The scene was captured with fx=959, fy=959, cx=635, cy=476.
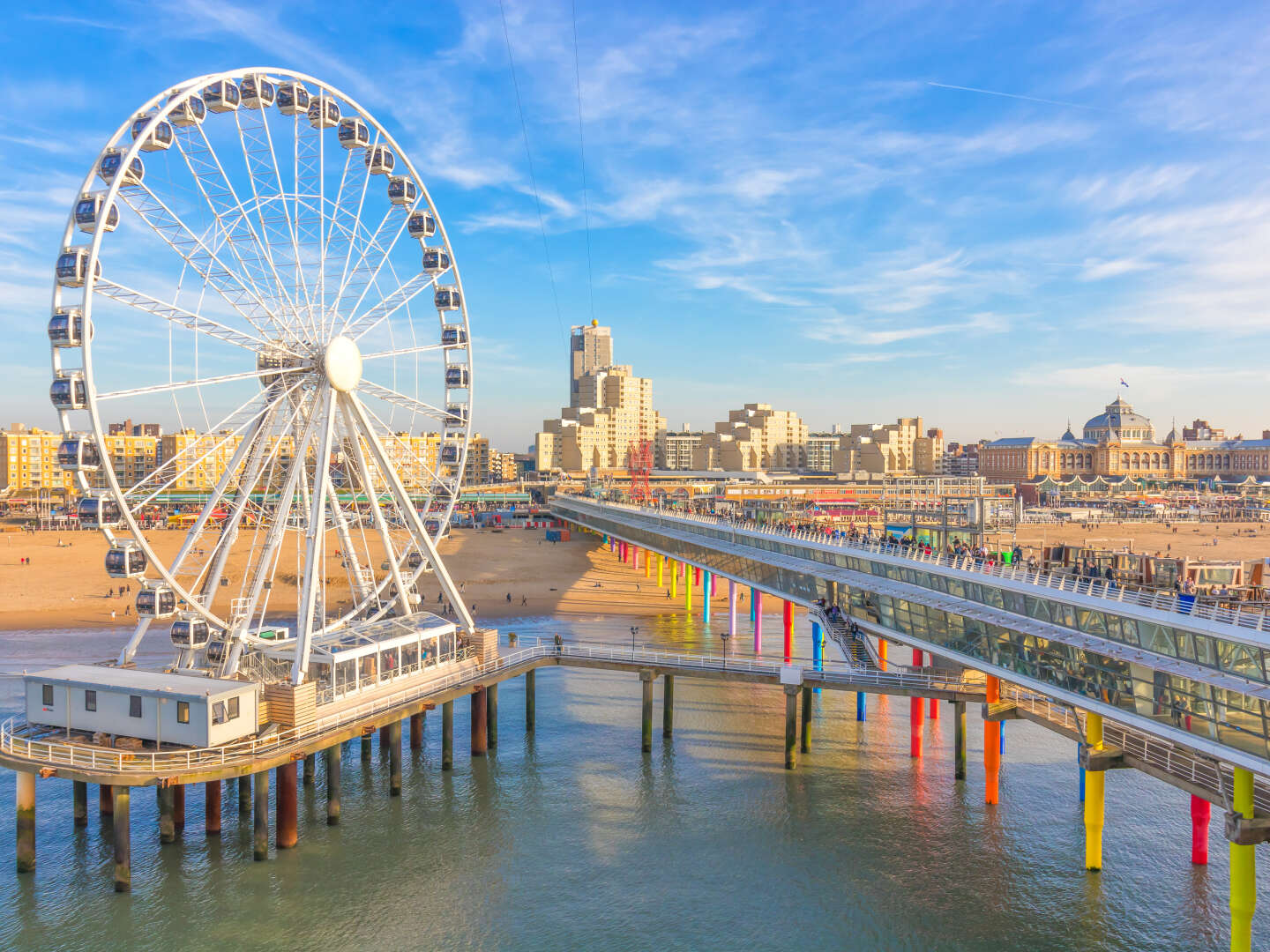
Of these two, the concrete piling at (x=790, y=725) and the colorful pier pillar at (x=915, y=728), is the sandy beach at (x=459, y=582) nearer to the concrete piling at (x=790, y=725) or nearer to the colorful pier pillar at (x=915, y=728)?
the concrete piling at (x=790, y=725)

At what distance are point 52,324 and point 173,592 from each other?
8.63 meters

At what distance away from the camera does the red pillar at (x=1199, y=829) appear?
25.3 metres

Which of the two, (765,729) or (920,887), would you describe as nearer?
(920,887)

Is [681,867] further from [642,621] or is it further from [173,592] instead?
[642,621]

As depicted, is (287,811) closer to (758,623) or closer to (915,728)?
(915,728)

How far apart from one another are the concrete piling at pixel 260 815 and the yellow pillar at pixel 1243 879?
23.5m

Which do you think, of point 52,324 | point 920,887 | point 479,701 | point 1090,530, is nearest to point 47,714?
point 52,324

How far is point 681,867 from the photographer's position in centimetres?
2694

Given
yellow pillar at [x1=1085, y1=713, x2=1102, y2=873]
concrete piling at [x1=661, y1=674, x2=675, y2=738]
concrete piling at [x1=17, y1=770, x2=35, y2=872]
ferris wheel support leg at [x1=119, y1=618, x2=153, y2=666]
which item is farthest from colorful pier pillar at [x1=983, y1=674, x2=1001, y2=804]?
concrete piling at [x1=17, y1=770, x2=35, y2=872]

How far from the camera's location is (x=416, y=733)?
121 feet

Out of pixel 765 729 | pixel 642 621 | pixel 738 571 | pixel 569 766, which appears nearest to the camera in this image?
pixel 569 766

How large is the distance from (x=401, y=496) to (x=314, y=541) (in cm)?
460

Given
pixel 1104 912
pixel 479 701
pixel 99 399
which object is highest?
pixel 99 399

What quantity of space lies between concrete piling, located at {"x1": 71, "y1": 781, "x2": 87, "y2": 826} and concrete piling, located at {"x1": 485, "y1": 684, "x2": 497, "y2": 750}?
13.6 metres
